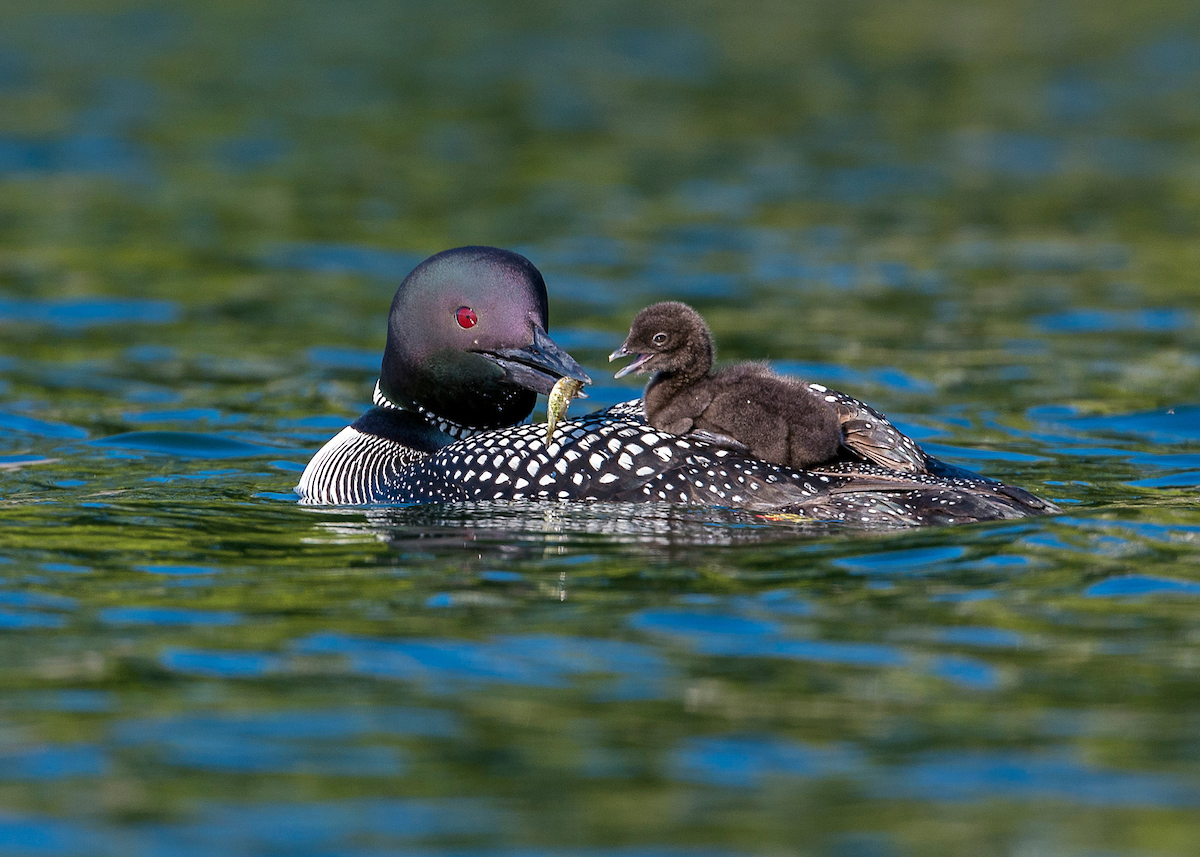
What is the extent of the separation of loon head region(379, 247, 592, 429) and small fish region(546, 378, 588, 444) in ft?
0.22

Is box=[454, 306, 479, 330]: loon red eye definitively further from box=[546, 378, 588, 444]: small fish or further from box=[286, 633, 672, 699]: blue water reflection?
box=[286, 633, 672, 699]: blue water reflection

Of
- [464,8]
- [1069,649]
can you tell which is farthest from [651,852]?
[464,8]


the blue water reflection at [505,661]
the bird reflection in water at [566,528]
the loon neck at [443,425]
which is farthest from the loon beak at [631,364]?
the blue water reflection at [505,661]

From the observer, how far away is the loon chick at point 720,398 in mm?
6285

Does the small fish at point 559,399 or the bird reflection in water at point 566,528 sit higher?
the small fish at point 559,399

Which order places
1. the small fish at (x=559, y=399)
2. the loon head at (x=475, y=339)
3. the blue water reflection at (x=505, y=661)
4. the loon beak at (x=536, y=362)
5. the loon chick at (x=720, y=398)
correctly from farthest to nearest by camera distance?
the loon head at (x=475, y=339)
the loon beak at (x=536, y=362)
the small fish at (x=559, y=399)
the loon chick at (x=720, y=398)
the blue water reflection at (x=505, y=661)

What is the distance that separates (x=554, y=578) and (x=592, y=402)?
13.5ft

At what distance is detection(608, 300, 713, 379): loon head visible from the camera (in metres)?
6.55

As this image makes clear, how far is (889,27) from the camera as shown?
25.1m

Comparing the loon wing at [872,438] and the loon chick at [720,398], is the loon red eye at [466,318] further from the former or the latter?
the loon wing at [872,438]

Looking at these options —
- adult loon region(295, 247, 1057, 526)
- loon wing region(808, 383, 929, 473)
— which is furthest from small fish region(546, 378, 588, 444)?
loon wing region(808, 383, 929, 473)

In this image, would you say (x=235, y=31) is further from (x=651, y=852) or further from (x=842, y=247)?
(x=651, y=852)

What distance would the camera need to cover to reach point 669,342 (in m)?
6.55

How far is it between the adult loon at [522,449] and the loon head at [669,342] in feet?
0.78
